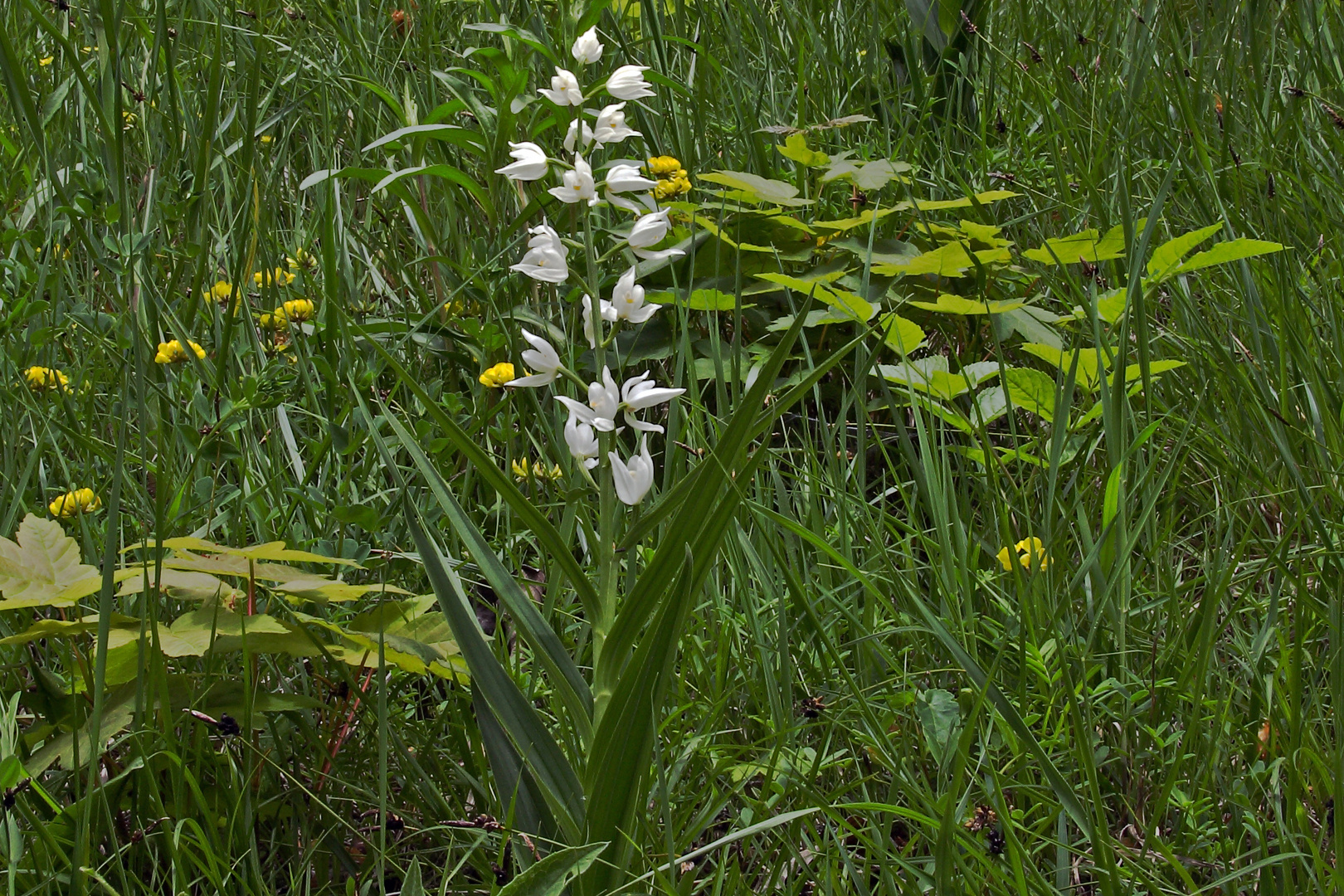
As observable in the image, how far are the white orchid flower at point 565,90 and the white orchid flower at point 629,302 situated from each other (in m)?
0.20

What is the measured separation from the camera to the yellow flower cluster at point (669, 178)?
202 cm

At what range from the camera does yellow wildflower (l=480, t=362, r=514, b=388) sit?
1625 mm

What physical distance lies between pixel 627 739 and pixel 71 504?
92 centimetres

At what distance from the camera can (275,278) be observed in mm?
1902

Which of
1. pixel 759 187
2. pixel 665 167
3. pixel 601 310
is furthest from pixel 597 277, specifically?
pixel 665 167

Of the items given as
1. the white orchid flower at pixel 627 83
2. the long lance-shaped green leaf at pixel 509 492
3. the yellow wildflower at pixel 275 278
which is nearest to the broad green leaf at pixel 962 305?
the white orchid flower at pixel 627 83

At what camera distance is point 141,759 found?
34.3 inches

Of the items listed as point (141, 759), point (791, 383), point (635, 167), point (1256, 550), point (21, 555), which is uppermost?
point (635, 167)

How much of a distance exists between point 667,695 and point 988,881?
408 millimetres

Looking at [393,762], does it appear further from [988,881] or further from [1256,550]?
[1256,550]

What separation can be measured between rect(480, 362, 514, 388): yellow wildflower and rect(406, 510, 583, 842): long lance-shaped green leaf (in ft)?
2.48

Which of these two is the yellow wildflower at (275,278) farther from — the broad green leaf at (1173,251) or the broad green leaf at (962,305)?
the broad green leaf at (1173,251)

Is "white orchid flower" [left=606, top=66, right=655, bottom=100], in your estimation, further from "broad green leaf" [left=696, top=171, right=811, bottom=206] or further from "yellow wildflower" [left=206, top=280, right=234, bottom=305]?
"yellow wildflower" [left=206, top=280, right=234, bottom=305]

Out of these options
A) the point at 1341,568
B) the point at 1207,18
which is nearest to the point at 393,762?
the point at 1341,568
